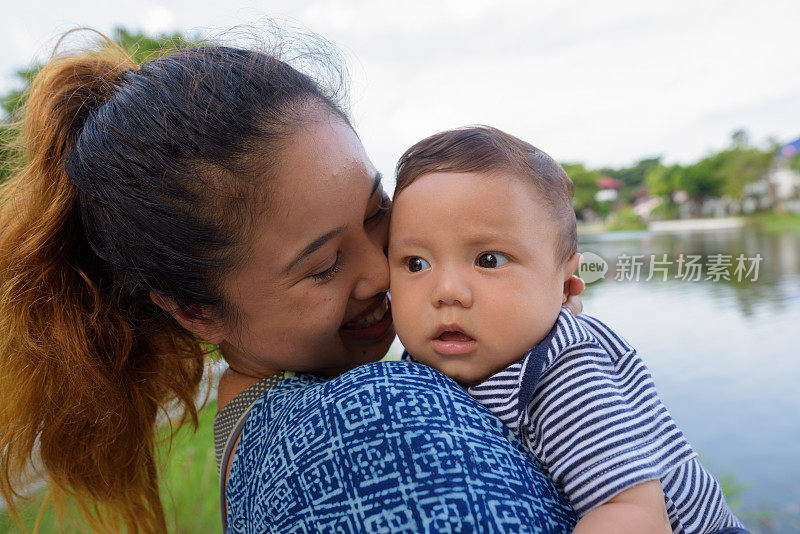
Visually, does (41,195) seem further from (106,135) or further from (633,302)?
(633,302)

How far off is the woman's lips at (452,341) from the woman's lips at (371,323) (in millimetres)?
305

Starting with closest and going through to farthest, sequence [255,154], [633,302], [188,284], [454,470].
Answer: [454,470] → [255,154] → [188,284] → [633,302]

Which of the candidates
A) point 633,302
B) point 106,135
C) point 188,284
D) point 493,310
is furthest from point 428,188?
point 633,302

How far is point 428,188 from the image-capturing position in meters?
1.15

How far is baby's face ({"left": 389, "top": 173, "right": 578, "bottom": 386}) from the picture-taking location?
1.05m

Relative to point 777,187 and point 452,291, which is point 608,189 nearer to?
point 777,187

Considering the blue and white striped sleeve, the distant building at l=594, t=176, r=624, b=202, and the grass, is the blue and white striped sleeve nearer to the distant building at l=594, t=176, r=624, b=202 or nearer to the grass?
the grass

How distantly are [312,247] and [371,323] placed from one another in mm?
351

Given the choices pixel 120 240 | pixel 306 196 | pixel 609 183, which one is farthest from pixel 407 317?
pixel 609 183

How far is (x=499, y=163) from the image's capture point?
43.8 inches

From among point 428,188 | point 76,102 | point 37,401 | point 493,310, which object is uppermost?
point 76,102

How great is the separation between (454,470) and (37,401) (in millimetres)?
1258

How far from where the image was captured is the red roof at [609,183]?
5.56 metres

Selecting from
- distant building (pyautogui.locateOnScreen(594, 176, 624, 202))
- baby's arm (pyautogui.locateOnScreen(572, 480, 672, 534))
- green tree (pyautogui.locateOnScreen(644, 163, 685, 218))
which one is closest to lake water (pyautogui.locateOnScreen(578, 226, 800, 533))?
distant building (pyautogui.locateOnScreen(594, 176, 624, 202))
